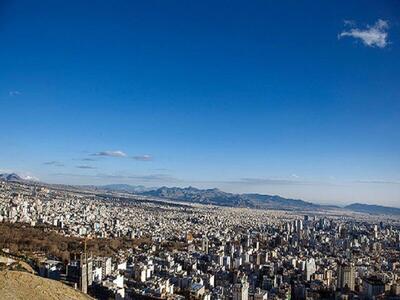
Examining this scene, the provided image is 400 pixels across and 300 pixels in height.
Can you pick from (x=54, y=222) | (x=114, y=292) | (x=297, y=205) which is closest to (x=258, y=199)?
(x=297, y=205)

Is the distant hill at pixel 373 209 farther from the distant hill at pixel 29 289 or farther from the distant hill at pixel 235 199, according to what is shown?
the distant hill at pixel 29 289

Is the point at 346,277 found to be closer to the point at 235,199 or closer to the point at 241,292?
the point at 241,292

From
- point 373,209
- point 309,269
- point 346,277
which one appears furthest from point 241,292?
point 373,209

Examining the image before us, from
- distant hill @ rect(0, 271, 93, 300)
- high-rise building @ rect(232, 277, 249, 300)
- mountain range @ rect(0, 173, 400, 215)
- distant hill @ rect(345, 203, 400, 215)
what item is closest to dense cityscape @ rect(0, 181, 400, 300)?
high-rise building @ rect(232, 277, 249, 300)

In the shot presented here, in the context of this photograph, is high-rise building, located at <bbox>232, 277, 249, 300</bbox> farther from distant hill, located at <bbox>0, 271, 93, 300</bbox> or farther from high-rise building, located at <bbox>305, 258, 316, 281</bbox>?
distant hill, located at <bbox>0, 271, 93, 300</bbox>

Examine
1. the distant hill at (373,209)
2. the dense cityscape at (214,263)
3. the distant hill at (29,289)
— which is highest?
the distant hill at (29,289)

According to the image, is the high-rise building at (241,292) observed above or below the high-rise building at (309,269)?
above

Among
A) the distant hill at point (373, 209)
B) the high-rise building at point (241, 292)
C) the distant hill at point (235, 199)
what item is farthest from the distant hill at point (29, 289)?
the distant hill at point (235, 199)

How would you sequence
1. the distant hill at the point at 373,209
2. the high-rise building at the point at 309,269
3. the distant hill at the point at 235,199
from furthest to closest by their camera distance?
the distant hill at the point at 235,199
the distant hill at the point at 373,209
the high-rise building at the point at 309,269
